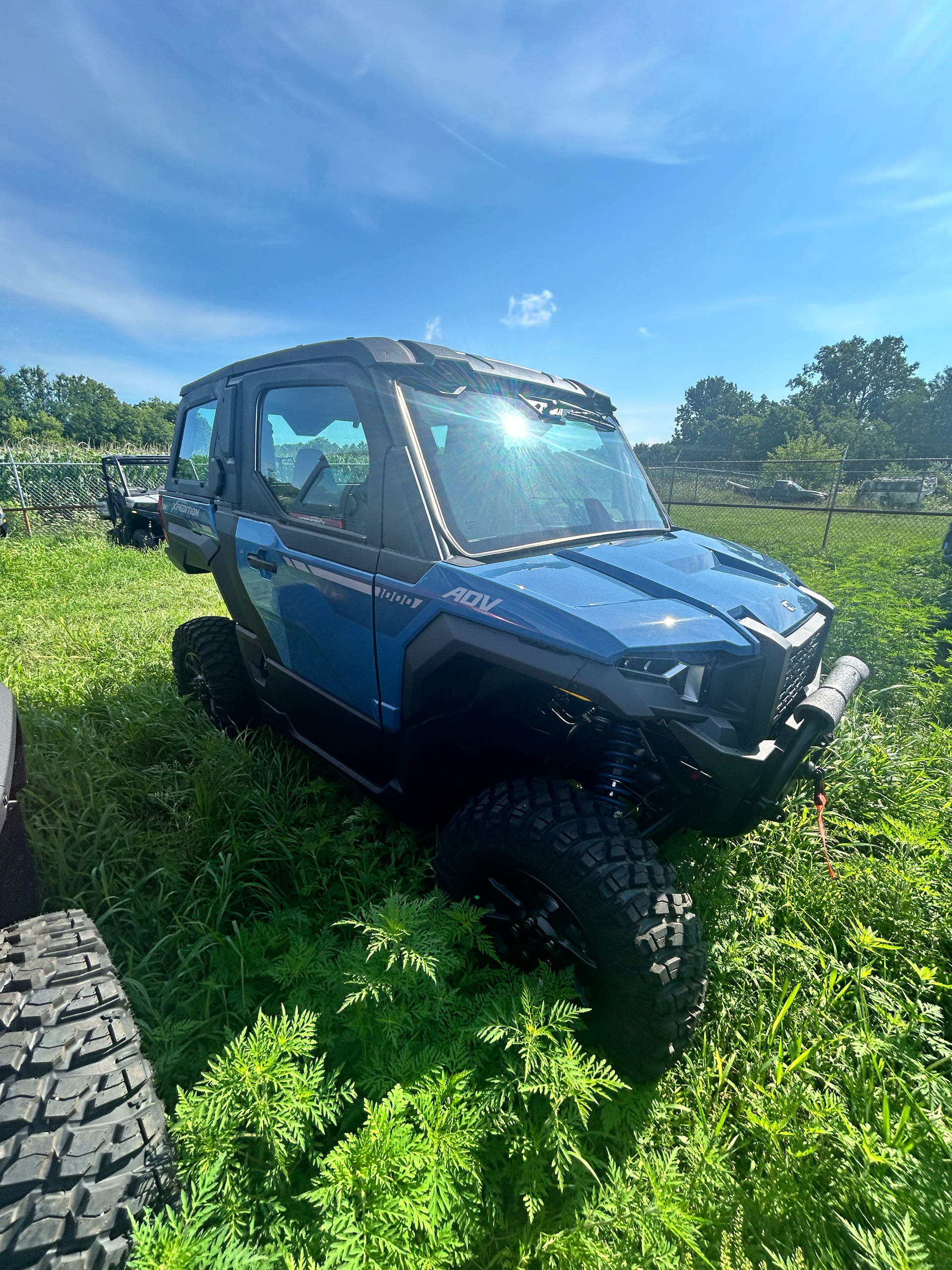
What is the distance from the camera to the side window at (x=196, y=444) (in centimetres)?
320

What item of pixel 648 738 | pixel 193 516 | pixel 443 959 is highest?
pixel 193 516

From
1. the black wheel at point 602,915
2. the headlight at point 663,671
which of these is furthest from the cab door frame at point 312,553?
the headlight at point 663,671

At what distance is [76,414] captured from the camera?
7275 cm

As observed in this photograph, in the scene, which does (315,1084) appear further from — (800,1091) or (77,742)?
(77,742)

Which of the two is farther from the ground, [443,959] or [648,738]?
[648,738]

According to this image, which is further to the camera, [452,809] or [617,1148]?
[452,809]

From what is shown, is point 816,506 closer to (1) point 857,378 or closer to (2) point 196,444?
(2) point 196,444

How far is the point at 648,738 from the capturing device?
5.49 feet

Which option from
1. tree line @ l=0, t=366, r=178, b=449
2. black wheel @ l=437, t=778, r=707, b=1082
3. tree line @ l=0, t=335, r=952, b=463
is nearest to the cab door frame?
black wheel @ l=437, t=778, r=707, b=1082

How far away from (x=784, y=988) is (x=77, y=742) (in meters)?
3.27

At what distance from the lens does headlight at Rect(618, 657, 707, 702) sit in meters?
1.40

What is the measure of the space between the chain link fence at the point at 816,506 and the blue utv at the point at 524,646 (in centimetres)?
779

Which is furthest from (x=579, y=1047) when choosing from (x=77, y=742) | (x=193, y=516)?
(x=193, y=516)

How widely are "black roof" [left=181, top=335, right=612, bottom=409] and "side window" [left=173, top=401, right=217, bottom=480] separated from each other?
0.62 m
